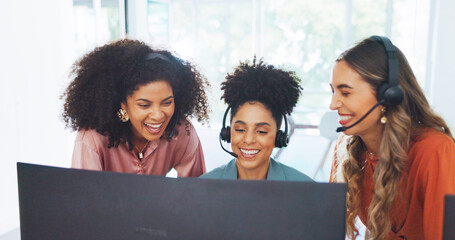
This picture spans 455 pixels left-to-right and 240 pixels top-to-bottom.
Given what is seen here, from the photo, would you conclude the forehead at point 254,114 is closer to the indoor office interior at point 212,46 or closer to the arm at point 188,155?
the indoor office interior at point 212,46

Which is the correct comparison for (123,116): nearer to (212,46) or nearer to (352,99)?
(352,99)

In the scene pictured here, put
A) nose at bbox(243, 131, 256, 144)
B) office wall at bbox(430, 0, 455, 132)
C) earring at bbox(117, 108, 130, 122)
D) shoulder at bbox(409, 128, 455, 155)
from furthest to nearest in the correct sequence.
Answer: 1. office wall at bbox(430, 0, 455, 132)
2. earring at bbox(117, 108, 130, 122)
3. nose at bbox(243, 131, 256, 144)
4. shoulder at bbox(409, 128, 455, 155)

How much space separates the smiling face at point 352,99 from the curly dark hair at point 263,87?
0.28 metres

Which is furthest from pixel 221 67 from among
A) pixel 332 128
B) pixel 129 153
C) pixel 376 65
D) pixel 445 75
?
pixel 376 65

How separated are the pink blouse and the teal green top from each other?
24 cm

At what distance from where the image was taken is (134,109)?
153cm

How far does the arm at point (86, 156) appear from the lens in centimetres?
152

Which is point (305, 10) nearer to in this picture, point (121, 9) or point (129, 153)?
point (121, 9)

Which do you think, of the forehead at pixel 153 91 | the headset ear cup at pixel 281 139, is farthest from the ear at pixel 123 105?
the headset ear cup at pixel 281 139

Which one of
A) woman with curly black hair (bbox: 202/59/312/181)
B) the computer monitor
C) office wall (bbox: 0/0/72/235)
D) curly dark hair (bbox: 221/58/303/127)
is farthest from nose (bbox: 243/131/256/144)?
office wall (bbox: 0/0/72/235)

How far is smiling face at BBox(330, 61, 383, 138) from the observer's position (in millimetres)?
1181

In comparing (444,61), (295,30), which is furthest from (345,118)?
(295,30)

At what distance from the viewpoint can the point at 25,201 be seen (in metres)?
0.72

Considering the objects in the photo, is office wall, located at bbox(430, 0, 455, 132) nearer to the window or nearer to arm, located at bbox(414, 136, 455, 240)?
the window
